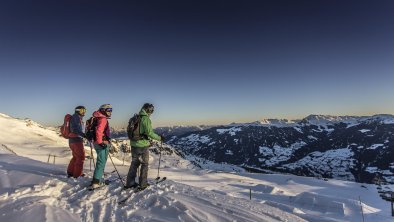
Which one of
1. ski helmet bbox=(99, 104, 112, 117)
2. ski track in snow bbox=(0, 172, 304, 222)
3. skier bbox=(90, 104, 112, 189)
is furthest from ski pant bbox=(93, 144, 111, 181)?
ski helmet bbox=(99, 104, 112, 117)

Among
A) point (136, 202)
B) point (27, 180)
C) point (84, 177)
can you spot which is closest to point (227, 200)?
point (136, 202)

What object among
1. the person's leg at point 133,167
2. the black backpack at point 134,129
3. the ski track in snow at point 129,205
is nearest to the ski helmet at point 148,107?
the black backpack at point 134,129

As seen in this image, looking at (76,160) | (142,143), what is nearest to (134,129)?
(142,143)

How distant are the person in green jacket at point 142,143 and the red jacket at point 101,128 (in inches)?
44.2

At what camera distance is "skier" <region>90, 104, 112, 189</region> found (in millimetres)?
11484

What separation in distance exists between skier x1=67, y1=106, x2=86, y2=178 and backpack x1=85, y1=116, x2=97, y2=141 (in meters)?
0.63

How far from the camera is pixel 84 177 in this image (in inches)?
532

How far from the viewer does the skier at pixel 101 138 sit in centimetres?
1148

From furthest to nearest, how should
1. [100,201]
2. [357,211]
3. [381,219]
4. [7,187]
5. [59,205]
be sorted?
[357,211] → [381,219] → [7,187] → [100,201] → [59,205]

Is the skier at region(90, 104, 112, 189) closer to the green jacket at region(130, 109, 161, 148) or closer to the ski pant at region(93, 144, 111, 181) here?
the ski pant at region(93, 144, 111, 181)

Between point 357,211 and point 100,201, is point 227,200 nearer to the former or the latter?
point 100,201

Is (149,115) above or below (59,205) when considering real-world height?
above

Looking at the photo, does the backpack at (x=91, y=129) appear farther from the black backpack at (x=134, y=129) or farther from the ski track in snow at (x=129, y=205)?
the ski track in snow at (x=129, y=205)

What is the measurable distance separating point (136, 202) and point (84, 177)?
4335 millimetres
